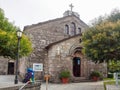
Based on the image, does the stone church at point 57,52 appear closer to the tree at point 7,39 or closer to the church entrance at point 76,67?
the church entrance at point 76,67

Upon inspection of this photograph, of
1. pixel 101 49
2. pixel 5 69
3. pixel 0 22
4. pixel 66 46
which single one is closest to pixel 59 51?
pixel 66 46

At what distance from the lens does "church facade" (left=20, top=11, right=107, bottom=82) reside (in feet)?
79.5

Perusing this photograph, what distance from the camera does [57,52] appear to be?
24.2 meters

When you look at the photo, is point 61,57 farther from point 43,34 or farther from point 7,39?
point 7,39

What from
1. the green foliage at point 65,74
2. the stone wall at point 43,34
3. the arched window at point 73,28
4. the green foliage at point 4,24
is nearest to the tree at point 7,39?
the green foliage at point 4,24

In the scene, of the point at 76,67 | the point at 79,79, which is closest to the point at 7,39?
the point at 79,79

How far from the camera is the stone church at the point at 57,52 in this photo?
24.2 meters

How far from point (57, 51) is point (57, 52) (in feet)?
0.37

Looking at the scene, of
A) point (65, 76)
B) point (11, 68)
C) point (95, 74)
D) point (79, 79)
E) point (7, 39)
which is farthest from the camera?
point (11, 68)

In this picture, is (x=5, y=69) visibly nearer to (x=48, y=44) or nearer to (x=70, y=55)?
(x=48, y=44)

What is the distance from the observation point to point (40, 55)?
2550cm

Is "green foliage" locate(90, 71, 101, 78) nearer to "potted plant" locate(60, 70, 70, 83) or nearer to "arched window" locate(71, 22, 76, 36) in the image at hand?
"potted plant" locate(60, 70, 70, 83)

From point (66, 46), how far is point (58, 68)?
2648 millimetres

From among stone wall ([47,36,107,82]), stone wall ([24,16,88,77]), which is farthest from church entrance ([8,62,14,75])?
stone wall ([47,36,107,82])
